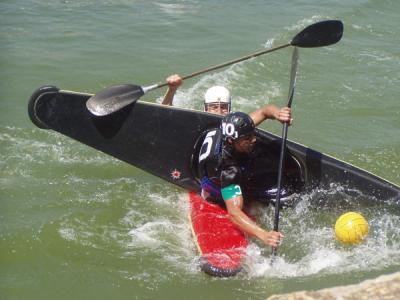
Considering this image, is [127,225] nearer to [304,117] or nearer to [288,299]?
[288,299]

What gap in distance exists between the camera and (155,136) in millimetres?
5984

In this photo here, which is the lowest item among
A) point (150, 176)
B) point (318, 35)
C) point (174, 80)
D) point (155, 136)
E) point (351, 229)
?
point (150, 176)

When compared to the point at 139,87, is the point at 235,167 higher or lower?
lower

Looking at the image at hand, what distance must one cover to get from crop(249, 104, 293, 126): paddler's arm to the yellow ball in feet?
3.06

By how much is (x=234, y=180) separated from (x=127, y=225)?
1224 millimetres

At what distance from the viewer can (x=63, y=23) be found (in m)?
11.4

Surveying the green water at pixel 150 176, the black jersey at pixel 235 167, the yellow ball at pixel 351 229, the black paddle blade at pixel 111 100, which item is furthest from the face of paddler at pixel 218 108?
the yellow ball at pixel 351 229

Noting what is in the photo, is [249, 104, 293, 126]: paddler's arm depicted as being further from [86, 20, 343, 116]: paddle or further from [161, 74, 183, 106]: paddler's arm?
[161, 74, 183, 106]: paddler's arm

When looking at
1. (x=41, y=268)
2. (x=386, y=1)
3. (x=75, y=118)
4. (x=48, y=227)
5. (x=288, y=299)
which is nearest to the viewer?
(x=288, y=299)

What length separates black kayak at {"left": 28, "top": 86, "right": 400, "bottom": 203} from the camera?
5648mm

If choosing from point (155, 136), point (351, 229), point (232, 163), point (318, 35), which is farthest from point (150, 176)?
point (351, 229)

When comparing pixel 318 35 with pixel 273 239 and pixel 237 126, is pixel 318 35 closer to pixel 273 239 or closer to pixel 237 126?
pixel 237 126

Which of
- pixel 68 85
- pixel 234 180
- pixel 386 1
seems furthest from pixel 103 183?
pixel 386 1

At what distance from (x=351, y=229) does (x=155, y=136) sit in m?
2.06
